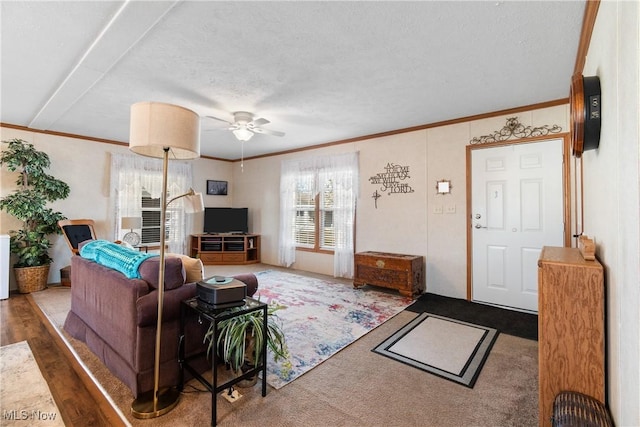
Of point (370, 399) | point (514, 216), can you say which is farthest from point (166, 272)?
point (514, 216)

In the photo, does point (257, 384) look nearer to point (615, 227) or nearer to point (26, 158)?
point (615, 227)

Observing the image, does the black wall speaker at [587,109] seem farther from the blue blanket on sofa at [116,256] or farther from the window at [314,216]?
the window at [314,216]

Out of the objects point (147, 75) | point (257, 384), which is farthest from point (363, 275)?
point (147, 75)

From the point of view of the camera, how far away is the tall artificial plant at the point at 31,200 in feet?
12.4

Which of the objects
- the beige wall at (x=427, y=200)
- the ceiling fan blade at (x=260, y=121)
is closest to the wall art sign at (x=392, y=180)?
the beige wall at (x=427, y=200)

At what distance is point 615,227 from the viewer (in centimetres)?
120

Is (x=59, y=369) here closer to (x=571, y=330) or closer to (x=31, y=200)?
(x=31, y=200)

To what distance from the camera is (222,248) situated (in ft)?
19.7

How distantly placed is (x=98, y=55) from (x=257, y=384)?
8.99ft

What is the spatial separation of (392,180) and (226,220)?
371 cm

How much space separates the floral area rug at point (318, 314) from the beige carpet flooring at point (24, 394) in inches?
49.6

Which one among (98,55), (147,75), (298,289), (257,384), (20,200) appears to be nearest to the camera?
(257,384)

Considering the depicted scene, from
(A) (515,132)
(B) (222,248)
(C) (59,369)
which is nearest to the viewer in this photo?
(C) (59,369)

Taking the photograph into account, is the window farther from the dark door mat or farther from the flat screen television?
the dark door mat
